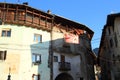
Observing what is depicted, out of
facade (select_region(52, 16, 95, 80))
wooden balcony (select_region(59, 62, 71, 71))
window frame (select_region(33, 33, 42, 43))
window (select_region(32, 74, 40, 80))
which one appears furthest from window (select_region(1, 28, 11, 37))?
wooden balcony (select_region(59, 62, 71, 71))

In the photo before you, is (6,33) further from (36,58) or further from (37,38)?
(36,58)

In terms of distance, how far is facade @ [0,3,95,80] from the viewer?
102 feet

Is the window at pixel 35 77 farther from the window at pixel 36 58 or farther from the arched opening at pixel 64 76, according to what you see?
the arched opening at pixel 64 76

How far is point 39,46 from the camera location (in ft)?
112

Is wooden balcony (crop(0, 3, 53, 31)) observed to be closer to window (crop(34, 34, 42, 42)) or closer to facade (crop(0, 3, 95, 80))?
facade (crop(0, 3, 95, 80))

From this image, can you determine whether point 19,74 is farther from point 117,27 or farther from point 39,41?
point 117,27

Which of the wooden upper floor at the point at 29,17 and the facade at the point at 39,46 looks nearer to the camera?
the facade at the point at 39,46

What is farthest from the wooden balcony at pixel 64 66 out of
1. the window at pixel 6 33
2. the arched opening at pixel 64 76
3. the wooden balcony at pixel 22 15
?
the window at pixel 6 33

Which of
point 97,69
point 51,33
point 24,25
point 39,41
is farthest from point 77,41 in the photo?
point 97,69

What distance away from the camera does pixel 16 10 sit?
33469 mm

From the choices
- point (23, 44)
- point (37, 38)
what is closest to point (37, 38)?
point (37, 38)

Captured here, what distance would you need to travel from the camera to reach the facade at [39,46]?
102 feet

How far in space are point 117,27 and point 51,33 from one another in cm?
1113

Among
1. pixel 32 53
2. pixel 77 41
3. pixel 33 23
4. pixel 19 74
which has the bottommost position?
pixel 19 74
